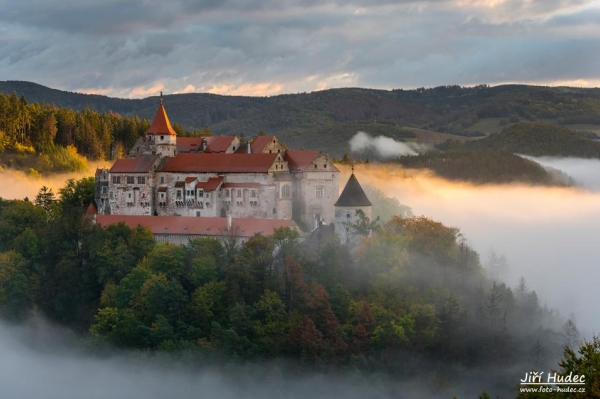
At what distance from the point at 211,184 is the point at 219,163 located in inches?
84.6

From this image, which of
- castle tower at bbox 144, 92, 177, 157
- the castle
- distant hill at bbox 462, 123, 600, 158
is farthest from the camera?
distant hill at bbox 462, 123, 600, 158

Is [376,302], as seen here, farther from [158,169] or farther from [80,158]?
[80,158]

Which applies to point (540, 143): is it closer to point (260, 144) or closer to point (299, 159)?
point (260, 144)

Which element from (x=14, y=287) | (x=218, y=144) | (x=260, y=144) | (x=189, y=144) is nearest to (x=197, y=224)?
(x=260, y=144)

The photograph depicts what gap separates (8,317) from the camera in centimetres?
7219

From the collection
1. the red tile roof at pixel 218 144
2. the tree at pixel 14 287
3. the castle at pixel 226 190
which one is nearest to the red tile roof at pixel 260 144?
the castle at pixel 226 190

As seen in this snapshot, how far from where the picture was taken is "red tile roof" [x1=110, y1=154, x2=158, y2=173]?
238 feet

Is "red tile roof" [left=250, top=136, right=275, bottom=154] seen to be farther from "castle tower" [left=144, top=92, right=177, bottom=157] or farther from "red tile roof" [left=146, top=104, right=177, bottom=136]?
"red tile roof" [left=146, top=104, right=177, bottom=136]

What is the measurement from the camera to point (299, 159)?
7119 centimetres

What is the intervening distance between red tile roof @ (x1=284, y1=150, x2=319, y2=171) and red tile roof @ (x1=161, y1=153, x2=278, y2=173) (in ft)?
5.38

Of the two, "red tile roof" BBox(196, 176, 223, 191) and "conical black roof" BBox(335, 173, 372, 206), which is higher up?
"red tile roof" BBox(196, 176, 223, 191)

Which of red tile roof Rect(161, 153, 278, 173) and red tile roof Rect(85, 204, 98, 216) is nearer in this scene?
red tile roof Rect(161, 153, 278, 173)

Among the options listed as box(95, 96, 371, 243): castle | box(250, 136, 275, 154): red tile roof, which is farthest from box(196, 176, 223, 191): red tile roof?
box(250, 136, 275, 154): red tile roof

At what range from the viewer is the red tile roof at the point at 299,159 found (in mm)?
70312
